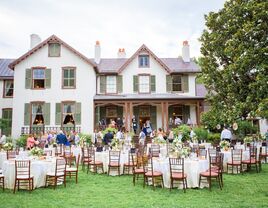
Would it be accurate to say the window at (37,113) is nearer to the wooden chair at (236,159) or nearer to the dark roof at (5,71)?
the dark roof at (5,71)

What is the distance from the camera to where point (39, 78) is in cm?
2567

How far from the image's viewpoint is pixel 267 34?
17.2 meters

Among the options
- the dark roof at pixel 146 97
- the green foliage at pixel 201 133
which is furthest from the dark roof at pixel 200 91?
the green foliage at pixel 201 133

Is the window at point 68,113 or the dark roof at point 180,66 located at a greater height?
the dark roof at point 180,66

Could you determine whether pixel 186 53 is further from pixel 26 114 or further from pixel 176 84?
pixel 26 114

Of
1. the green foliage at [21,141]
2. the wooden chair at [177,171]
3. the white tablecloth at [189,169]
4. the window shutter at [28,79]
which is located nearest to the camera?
the wooden chair at [177,171]

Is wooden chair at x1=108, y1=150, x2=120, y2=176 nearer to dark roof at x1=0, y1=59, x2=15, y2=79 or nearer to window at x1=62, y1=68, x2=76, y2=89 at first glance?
window at x1=62, y1=68, x2=76, y2=89

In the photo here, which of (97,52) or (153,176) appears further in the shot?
(97,52)

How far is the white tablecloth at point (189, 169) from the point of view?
10.2 m

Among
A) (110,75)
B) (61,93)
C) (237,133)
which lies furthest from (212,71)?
(61,93)

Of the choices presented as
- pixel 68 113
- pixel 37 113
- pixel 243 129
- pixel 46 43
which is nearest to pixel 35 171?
pixel 68 113

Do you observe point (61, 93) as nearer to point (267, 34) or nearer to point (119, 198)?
point (267, 34)

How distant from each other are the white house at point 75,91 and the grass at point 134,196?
1441 centimetres

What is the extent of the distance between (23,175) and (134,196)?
3762mm
